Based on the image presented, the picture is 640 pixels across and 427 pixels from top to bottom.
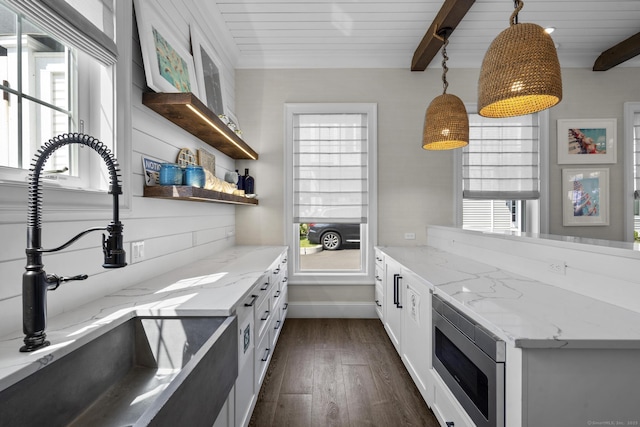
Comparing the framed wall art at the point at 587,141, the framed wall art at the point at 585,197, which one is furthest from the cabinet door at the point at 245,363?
the framed wall art at the point at 587,141

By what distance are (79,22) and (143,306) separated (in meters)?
1.20

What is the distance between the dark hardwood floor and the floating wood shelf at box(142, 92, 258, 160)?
1.93m

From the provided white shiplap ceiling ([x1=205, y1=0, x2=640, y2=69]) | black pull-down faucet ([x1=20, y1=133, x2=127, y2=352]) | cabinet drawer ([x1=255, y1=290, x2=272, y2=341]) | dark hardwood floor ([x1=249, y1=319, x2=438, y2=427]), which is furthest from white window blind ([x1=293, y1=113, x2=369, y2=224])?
black pull-down faucet ([x1=20, y1=133, x2=127, y2=352])

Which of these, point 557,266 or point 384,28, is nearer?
point 557,266

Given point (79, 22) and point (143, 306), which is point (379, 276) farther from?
point (79, 22)

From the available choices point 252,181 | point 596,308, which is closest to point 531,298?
point 596,308

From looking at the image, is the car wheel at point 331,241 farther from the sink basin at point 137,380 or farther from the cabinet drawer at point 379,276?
the sink basin at point 137,380

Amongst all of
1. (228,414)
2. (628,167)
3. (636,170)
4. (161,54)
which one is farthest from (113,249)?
(636,170)

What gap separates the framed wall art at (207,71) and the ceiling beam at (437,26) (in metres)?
2.04

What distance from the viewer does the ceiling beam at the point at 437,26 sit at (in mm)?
2377

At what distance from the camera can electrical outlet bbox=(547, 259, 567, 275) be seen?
161 cm

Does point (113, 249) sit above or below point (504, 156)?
below

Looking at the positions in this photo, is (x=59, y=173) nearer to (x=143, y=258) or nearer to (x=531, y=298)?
(x=143, y=258)

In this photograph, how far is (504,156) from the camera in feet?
11.5
